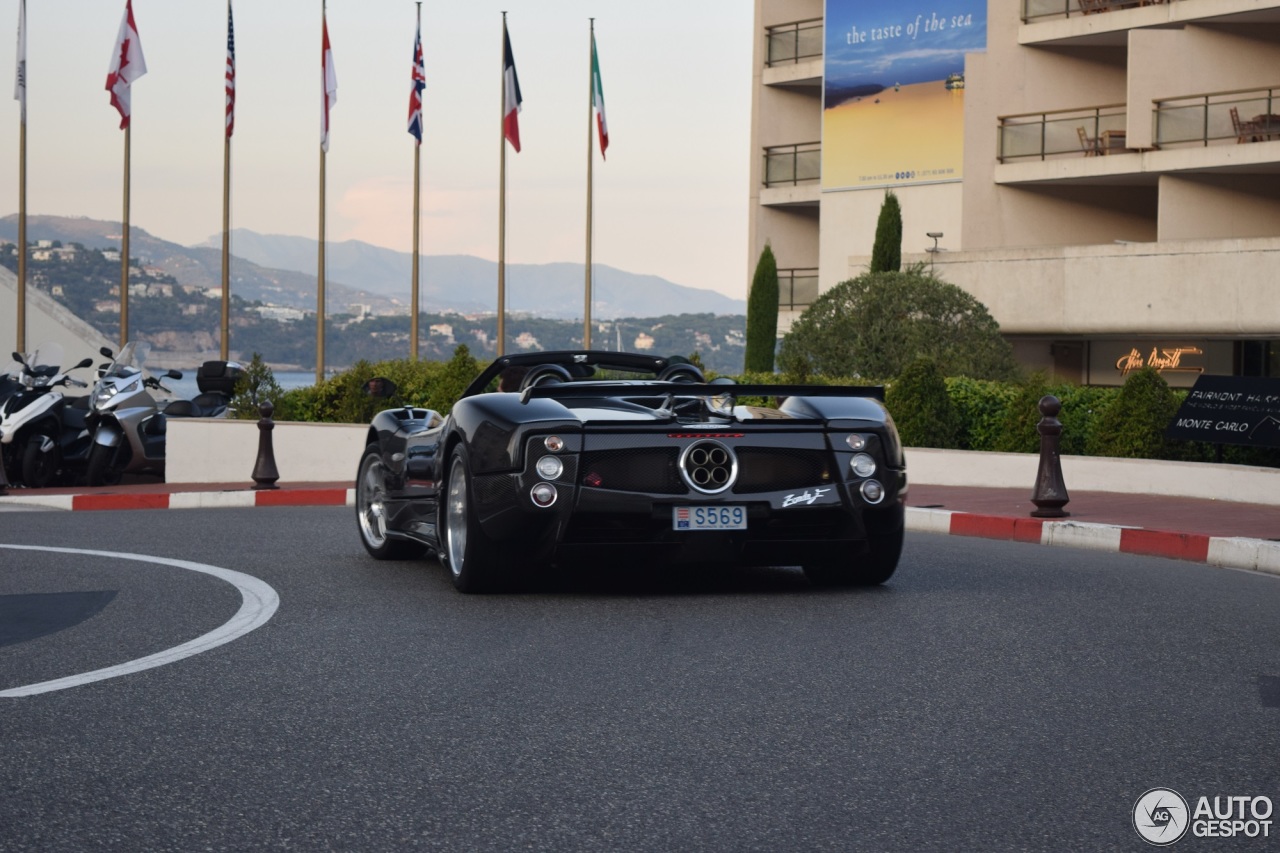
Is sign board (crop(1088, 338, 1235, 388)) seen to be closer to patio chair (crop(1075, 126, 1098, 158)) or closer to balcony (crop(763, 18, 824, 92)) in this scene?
patio chair (crop(1075, 126, 1098, 158))

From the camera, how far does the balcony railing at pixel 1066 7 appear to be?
35.3 meters

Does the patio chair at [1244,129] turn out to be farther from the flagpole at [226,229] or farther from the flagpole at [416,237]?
the flagpole at [226,229]

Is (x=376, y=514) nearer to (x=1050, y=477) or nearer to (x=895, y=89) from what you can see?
(x=1050, y=477)

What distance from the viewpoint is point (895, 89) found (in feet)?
140

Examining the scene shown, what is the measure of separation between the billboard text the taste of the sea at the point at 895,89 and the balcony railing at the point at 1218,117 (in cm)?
780

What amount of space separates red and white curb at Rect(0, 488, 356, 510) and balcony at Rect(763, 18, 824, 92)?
29920mm

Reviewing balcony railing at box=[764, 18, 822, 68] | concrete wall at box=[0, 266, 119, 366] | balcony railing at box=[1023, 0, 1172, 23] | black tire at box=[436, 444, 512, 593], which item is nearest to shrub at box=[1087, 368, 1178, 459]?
black tire at box=[436, 444, 512, 593]

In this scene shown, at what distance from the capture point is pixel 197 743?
488cm

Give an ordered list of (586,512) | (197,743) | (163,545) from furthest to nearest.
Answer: (163,545), (586,512), (197,743)

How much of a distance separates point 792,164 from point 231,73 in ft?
50.2

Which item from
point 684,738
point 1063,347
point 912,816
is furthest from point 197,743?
point 1063,347

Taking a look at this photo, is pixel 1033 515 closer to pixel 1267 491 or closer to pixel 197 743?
pixel 1267 491

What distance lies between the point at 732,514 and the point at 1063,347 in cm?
2920

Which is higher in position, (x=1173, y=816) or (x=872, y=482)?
(x=872, y=482)
